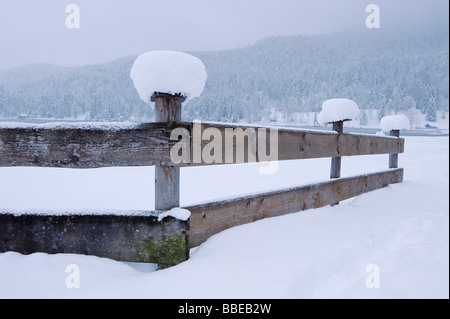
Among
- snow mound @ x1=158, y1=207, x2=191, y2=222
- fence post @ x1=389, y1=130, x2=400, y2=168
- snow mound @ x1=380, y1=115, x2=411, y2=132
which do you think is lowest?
snow mound @ x1=158, y1=207, x2=191, y2=222

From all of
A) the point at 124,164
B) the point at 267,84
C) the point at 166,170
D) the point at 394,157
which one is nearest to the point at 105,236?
the point at 124,164

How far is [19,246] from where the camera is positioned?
6.18 ft

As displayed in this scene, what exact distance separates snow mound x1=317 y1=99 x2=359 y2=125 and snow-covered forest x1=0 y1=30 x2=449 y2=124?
107 centimetres

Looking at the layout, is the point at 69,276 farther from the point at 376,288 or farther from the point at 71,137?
the point at 376,288

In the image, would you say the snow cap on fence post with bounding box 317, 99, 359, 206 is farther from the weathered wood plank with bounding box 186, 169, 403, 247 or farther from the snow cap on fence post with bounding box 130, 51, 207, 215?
the snow cap on fence post with bounding box 130, 51, 207, 215

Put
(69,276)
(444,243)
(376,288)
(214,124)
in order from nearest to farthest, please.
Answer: (376,288) → (69,276) → (214,124) → (444,243)

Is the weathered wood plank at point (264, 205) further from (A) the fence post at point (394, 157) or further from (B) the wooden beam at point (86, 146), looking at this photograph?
(A) the fence post at point (394, 157)

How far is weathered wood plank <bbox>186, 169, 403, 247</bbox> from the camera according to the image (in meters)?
2.04

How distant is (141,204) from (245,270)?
257cm

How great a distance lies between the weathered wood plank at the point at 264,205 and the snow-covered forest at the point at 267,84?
83 centimetres

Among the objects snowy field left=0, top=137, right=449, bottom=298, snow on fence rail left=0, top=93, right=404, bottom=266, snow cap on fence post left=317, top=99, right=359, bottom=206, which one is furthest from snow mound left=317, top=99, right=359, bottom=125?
snow on fence rail left=0, top=93, right=404, bottom=266

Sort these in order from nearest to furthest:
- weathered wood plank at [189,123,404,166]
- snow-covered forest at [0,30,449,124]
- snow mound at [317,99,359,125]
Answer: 1. weathered wood plank at [189,123,404,166]
2. snow mound at [317,99,359,125]
3. snow-covered forest at [0,30,449,124]
